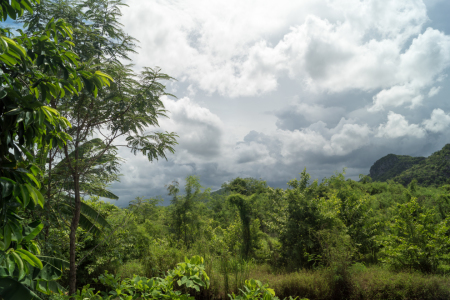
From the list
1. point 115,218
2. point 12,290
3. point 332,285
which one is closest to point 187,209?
point 115,218

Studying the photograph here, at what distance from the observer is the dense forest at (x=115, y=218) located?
194 cm

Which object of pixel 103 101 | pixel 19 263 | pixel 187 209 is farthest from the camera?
pixel 187 209

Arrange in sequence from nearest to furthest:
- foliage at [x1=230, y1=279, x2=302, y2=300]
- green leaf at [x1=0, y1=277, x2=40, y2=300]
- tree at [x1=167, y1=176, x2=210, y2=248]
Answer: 1. green leaf at [x1=0, y1=277, x2=40, y2=300]
2. foliage at [x1=230, y1=279, x2=302, y2=300]
3. tree at [x1=167, y1=176, x2=210, y2=248]

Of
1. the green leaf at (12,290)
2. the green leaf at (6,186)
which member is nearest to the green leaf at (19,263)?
the green leaf at (6,186)

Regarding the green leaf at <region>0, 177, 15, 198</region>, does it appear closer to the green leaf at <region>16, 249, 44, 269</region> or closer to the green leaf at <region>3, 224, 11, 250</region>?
the green leaf at <region>3, 224, 11, 250</region>

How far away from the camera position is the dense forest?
1.94 meters

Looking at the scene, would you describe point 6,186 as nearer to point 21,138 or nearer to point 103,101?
point 21,138

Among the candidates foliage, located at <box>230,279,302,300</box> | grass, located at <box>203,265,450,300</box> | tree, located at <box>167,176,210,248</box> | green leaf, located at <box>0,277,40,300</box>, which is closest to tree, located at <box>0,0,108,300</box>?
green leaf, located at <box>0,277,40,300</box>

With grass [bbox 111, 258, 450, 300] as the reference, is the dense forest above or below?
above

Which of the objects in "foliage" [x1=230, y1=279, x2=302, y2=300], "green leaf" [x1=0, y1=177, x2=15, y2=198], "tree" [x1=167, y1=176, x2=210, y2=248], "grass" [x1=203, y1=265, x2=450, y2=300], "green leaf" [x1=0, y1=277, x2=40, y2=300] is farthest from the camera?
"tree" [x1=167, y1=176, x2=210, y2=248]

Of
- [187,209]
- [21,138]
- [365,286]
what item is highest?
[21,138]

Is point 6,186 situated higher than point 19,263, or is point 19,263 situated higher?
point 6,186

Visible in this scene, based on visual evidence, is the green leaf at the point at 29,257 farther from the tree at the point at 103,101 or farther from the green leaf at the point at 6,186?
the tree at the point at 103,101

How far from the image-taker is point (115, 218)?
10.5 m
